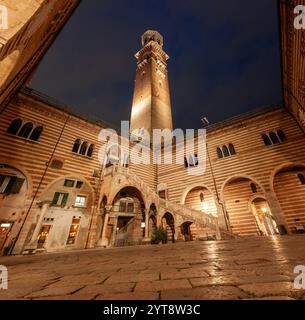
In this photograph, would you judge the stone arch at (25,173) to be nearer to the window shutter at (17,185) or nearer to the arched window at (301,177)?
the window shutter at (17,185)

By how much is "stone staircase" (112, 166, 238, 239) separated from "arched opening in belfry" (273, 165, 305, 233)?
204 inches

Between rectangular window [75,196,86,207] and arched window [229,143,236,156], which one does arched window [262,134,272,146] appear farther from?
rectangular window [75,196,86,207]

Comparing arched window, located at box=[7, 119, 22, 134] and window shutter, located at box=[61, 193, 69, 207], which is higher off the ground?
arched window, located at box=[7, 119, 22, 134]

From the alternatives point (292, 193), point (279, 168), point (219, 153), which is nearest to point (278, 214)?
point (292, 193)

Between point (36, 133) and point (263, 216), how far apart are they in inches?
864

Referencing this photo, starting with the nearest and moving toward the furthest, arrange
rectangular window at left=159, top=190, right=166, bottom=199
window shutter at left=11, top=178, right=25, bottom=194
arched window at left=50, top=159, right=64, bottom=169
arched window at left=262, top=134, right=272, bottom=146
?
window shutter at left=11, top=178, right=25, bottom=194 → arched window at left=50, top=159, right=64, bottom=169 → arched window at left=262, top=134, right=272, bottom=146 → rectangular window at left=159, top=190, right=166, bottom=199

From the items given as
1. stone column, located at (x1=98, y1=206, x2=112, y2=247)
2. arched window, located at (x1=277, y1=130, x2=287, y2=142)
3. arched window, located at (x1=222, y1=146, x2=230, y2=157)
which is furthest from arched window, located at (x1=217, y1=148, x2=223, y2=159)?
stone column, located at (x1=98, y1=206, x2=112, y2=247)

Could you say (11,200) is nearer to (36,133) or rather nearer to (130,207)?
(36,133)

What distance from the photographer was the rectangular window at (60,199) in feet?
43.3

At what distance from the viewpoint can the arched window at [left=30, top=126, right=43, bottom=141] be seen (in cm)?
1380

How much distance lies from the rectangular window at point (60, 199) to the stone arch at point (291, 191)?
16.9m

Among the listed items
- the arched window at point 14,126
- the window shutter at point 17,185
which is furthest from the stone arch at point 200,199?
the arched window at point 14,126

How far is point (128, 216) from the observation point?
16.3 m
